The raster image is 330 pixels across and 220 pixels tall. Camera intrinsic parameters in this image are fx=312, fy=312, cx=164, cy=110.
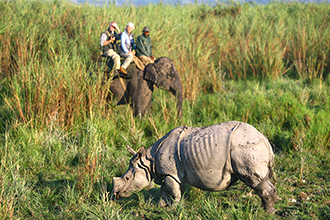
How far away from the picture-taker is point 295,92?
A: 607 cm

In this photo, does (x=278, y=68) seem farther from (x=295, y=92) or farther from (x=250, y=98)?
(x=250, y=98)

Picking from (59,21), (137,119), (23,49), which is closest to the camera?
(137,119)

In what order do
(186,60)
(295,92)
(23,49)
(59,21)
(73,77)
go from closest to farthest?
(73,77) < (23,49) < (295,92) < (186,60) < (59,21)

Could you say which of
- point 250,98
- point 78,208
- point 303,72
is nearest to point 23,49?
point 78,208

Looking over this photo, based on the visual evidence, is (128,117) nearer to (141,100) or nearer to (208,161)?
(141,100)

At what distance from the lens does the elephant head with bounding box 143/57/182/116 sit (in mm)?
5102

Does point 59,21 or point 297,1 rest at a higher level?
point 297,1

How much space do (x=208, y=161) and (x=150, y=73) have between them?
9.49ft

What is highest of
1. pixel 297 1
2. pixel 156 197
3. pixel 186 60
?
pixel 297 1

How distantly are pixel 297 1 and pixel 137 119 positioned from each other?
33.6ft

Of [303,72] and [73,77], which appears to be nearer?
[73,77]

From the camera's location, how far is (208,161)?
2.47m

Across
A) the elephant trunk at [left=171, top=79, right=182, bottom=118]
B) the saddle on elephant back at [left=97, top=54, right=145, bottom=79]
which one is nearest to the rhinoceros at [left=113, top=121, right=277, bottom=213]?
the elephant trunk at [left=171, top=79, right=182, bottom=118]

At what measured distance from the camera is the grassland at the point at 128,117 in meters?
2.98
